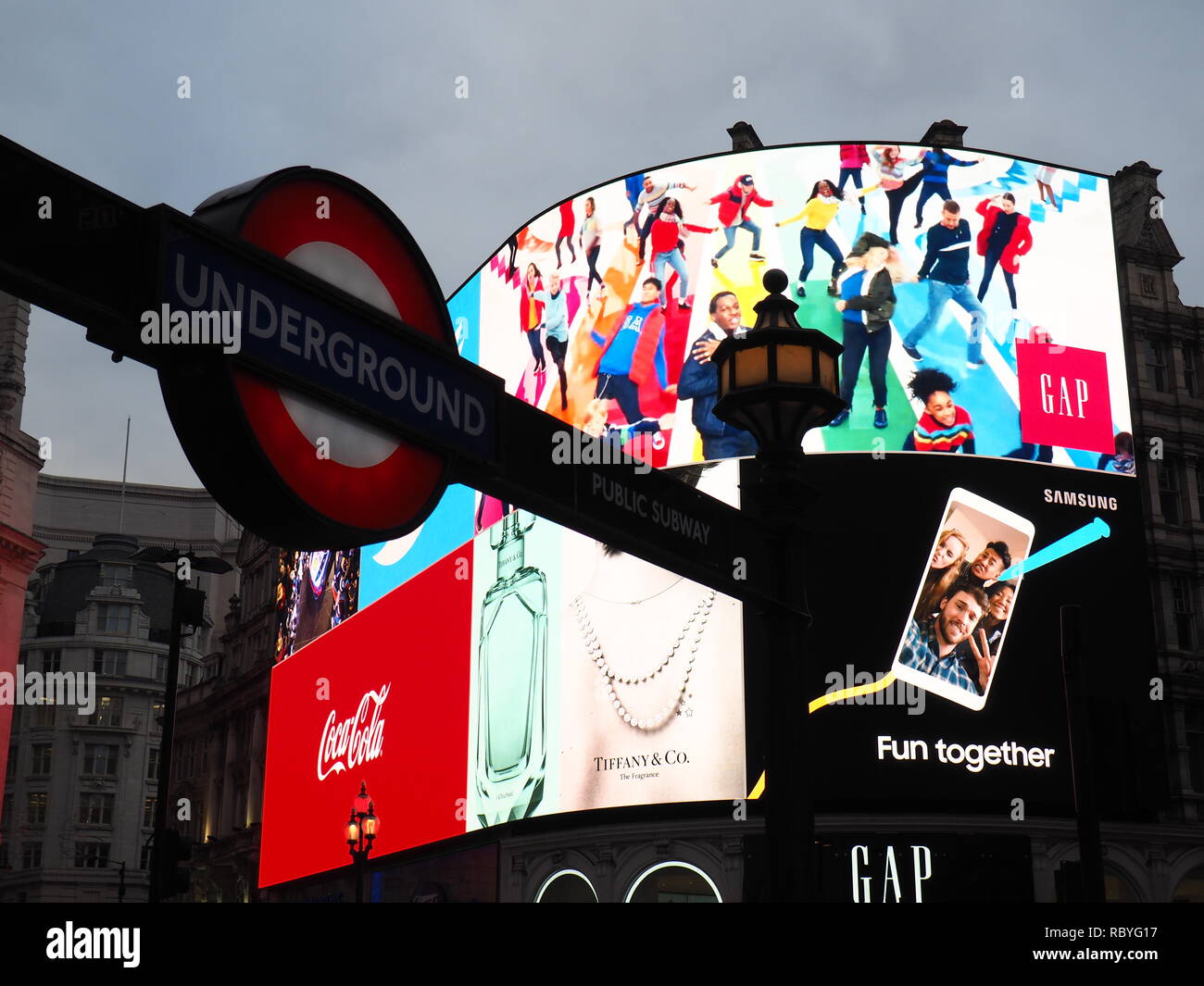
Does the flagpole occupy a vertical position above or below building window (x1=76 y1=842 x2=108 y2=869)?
above

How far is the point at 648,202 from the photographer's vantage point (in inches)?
1388

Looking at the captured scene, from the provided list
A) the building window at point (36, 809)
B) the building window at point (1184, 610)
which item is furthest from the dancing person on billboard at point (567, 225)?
the building window at point (36, 809)

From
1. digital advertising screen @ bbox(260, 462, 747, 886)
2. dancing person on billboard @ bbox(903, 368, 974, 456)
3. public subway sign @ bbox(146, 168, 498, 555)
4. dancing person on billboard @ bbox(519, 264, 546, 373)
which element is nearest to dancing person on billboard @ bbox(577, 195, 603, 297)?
dancing person on billboard @ bbox(519, 264, 546, 373)

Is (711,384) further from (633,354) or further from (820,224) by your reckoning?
(820,224)

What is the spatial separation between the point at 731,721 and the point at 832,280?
35.1 feet

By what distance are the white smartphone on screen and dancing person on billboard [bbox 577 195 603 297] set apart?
34.3 ft

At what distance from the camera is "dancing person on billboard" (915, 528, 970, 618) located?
3155cm

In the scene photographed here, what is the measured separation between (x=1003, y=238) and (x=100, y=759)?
7605 cm

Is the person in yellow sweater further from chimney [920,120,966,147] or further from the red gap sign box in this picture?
chimney [920,120,966,147]

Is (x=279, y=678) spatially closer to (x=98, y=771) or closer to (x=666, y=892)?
(x=666, y=892)

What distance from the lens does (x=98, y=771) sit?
3617 inches

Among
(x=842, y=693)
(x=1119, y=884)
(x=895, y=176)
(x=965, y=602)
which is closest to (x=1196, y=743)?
(x=1119, y=884)

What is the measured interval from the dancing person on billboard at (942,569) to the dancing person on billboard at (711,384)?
481 centimetres
